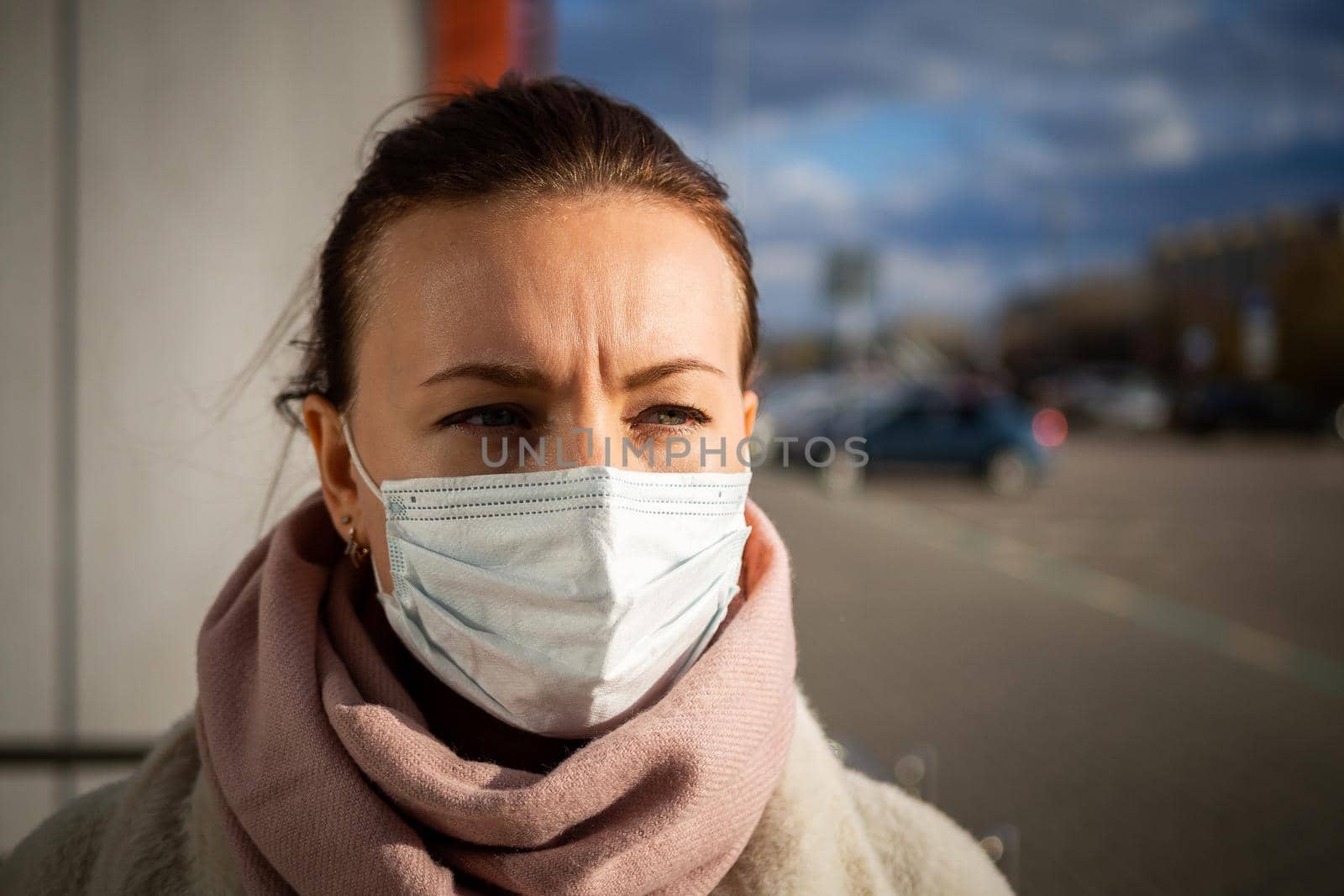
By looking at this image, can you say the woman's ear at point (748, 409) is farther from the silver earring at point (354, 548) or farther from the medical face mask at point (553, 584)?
the silver earring at point (354, 548)

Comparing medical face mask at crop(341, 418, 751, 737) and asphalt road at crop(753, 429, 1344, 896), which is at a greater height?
medical face mask at crop(341, 418, 751, 737)

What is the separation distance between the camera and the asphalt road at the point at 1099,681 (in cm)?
380

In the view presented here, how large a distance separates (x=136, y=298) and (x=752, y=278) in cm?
238

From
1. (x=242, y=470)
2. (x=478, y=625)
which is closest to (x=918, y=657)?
(x=242, y=470)

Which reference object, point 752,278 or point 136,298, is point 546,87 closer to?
point 752,278

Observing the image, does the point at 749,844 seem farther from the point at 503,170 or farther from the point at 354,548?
the point at 503,170

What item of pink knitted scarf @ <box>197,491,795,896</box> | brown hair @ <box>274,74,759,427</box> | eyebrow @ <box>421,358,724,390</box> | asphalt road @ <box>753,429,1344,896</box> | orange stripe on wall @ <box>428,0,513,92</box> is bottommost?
asphalt road @ <box>753,429,1344,896</box>

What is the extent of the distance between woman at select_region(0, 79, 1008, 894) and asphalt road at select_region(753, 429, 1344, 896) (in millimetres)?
284

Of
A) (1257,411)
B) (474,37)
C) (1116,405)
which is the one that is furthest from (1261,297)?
(474,37)

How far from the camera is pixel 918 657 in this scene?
635 cm

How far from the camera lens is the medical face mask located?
129 centimetres

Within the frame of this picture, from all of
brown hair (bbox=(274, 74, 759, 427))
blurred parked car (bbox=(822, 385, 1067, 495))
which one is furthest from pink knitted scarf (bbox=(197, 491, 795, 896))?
blurred parked car (bbox=(822, 385, 1067, 495))

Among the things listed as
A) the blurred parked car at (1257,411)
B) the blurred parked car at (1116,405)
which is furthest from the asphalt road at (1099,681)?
the blurred parked car at (1116,405)

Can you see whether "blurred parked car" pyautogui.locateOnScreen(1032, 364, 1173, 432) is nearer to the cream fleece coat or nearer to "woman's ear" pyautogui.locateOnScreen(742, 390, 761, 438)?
"woman's ear" pyautogui.locateOnScreen(742, 390, 761, 438)
